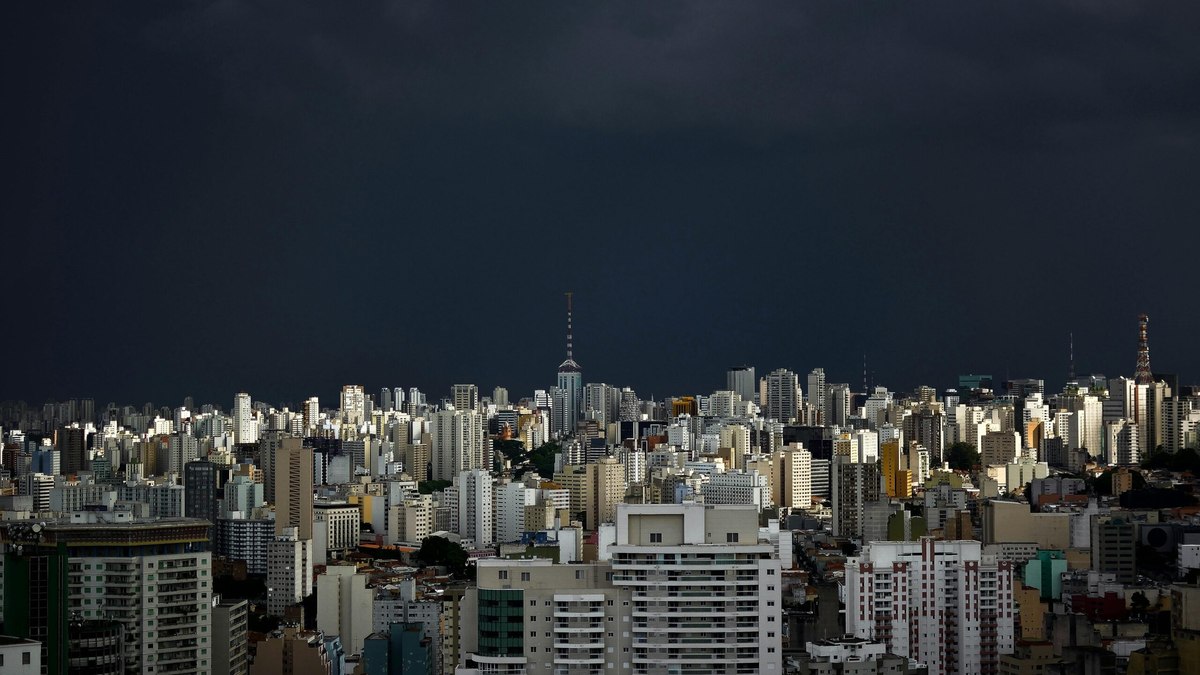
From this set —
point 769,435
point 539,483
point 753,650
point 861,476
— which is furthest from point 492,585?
point 769,435

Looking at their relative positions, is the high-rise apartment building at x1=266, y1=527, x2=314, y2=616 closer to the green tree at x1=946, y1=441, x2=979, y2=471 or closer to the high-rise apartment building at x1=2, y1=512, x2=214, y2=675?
the high-rise apartment building at x1=2, y1=512, x2=214, y2=675

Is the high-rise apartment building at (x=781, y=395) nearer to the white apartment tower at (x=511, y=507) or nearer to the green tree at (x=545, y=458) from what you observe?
the green tree at (x=545, y=458)

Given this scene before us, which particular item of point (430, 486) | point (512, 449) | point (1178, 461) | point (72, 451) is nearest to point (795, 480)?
point (1178, 461)

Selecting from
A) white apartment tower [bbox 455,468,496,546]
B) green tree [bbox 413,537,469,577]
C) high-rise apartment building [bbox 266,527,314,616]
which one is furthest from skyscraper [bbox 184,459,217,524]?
high-rise apartment building [bbox 266,527,314,616]

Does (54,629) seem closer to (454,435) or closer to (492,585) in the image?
(492,585)

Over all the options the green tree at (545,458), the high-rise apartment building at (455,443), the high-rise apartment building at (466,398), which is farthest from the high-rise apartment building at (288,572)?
the high-rise apartment building at (466,398)

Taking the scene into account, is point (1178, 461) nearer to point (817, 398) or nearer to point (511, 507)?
point (511, 507)
